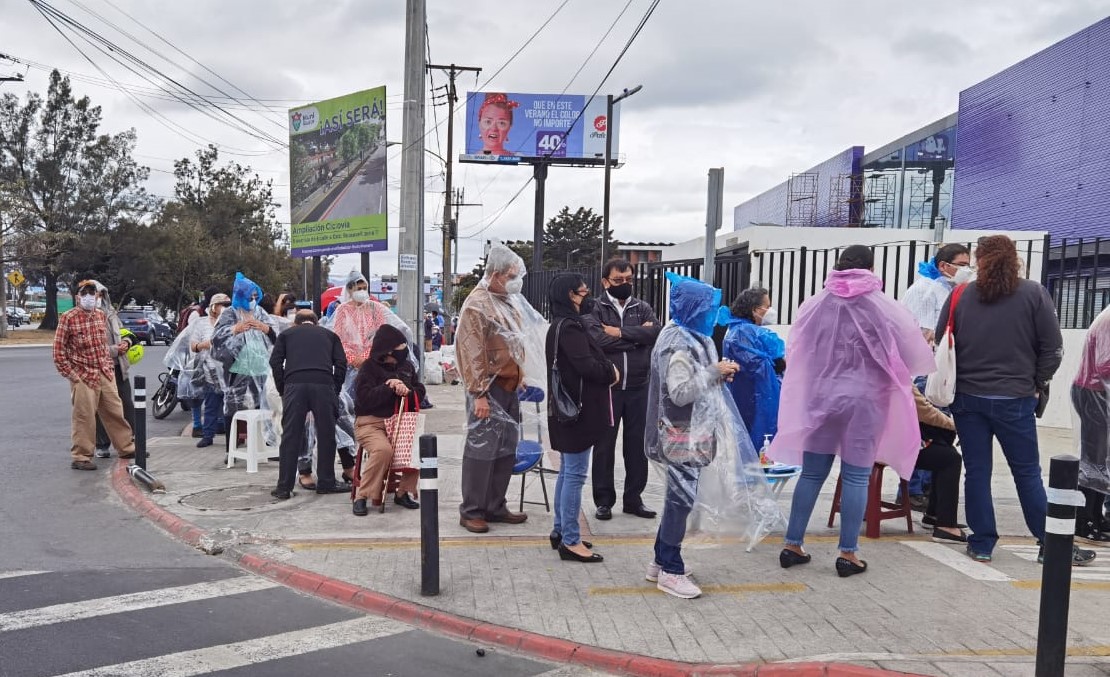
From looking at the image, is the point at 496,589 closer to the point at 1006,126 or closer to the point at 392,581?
the point at 392,581

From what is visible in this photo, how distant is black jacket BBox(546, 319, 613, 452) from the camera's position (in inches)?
203

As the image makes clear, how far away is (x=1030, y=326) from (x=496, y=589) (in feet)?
11.7

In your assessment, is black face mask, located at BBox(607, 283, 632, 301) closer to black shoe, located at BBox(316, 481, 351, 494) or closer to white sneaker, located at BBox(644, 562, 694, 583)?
white sneaker, located at BBox(644, 562, 694, 583)

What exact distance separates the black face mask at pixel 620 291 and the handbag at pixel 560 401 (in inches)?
45.1

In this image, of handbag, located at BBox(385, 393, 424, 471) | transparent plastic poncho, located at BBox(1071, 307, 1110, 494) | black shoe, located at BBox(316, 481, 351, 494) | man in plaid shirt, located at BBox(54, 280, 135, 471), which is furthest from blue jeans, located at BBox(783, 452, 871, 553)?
man in plaid shirt, located at BBox(54, 280, 135, 471)

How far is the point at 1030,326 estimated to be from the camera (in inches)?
199

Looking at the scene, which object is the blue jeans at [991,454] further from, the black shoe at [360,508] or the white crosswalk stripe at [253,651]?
the black shoe at [360,508]

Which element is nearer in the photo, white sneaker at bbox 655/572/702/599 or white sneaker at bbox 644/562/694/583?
white sneaker at bbox 655/572/702/599

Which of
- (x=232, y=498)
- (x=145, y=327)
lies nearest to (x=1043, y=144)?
(x=232, y=498)

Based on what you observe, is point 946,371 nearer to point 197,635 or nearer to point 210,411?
point 197,635

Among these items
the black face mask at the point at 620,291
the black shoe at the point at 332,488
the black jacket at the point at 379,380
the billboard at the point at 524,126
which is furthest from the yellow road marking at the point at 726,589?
the billboard at the point at 524,126

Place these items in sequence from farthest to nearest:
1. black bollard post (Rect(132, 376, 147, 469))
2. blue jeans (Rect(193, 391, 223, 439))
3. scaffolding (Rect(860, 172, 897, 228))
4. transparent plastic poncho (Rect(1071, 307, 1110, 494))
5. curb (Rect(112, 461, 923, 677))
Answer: scaffolding (Rect(860, 172, 897, 228)) < blue jeans (Rect(193, 391, 223, 439)) < black bollard post (Rect(132, 376, 147, 469)) < transparent plastic poncho (Rect(1071, 307, 1110, 494)) < curb (Rect(112, 461, 923, 677))

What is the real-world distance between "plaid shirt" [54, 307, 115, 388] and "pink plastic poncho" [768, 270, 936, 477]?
22.9 feet

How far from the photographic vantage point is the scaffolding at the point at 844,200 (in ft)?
115
